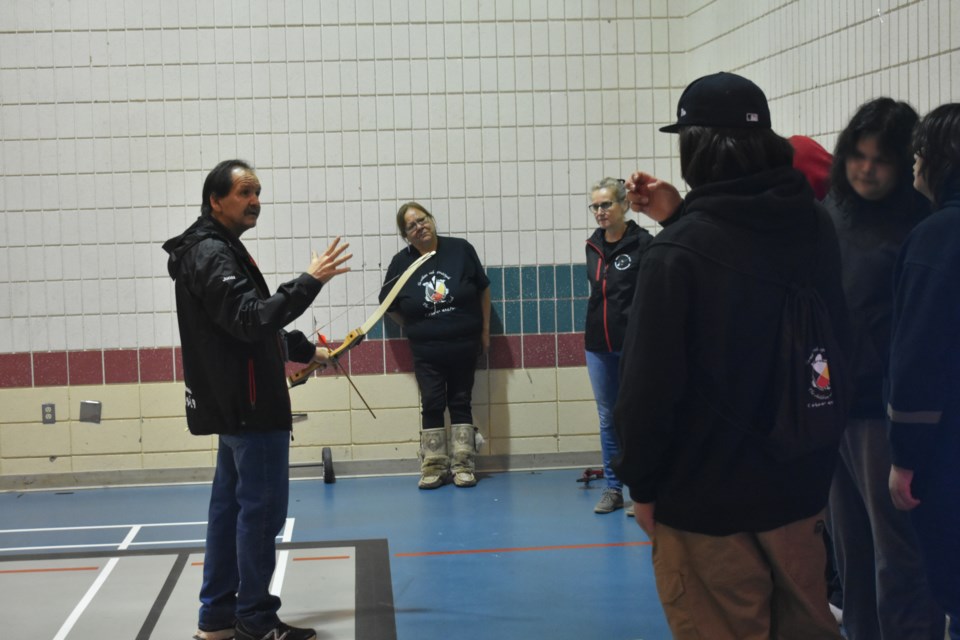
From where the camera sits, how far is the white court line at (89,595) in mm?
3852

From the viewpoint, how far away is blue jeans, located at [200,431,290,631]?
350 centimetres

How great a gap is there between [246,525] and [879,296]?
206 centimetres

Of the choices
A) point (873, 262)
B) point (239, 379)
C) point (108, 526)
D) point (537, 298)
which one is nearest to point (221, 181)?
point (239, 379)

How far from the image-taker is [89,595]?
425 cm

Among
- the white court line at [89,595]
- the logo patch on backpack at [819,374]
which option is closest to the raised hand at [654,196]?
the logo patch on backpack at [819,374]

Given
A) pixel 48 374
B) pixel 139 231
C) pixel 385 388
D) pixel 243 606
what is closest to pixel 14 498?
pixel 48 374

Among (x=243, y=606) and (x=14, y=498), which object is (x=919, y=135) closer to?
(x=243, y=606)

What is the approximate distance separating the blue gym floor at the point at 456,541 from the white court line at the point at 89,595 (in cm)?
6

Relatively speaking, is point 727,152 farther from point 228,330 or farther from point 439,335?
point 439,335

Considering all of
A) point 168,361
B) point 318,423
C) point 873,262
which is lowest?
point 318,423

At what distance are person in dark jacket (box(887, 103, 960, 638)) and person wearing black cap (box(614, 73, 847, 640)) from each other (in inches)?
16.7

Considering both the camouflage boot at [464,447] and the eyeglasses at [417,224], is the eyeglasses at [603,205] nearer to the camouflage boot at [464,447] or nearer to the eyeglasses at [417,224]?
the eyeglasses at [417,224]

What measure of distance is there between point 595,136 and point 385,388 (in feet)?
6.58

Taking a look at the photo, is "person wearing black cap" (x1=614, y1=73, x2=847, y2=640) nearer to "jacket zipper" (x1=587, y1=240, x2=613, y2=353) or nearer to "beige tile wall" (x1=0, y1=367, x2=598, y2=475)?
"jacket zipper" (x1=587, y1=240, x2=613, y2=353)
